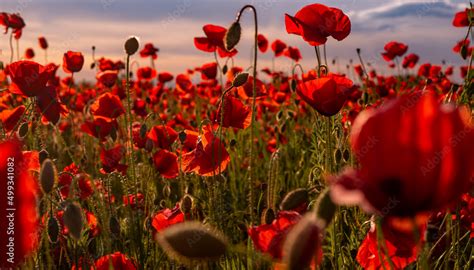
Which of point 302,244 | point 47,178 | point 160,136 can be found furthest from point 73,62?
point 302,244

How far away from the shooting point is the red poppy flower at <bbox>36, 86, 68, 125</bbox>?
8.83 feet

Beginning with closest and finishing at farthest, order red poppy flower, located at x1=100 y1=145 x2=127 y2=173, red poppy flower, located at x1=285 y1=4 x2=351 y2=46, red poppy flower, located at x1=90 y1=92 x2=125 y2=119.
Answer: red poppy flower, located at x1=285 y1=4 x2=351 y2=46 < red poppy flower, located at x1=100 y1=145 x2=127 y2=173 < red poppy flower, located at x1=90 y1=92 x2=125 y2=119

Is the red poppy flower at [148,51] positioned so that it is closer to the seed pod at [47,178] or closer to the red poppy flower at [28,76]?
the red poppy flower at [28,76]

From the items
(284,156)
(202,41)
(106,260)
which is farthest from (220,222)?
(284,156)

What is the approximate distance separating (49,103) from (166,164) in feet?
1.95

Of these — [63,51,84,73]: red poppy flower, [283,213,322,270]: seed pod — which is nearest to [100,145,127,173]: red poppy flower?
[63,51,84,73]: red poppy flower

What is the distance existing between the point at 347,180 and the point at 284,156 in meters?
4.10

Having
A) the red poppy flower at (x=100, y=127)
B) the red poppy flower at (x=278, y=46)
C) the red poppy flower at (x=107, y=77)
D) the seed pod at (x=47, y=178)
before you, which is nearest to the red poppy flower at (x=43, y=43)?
the red poppy flower at (x=278, y=46)

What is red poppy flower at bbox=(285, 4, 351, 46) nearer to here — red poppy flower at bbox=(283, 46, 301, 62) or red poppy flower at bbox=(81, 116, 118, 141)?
red poppy flower at bbox=(81, 116, 118, 141)

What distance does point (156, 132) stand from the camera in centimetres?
316

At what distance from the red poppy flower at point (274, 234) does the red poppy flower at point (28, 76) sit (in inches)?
68.6

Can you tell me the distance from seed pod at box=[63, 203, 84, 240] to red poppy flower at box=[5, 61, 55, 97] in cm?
143

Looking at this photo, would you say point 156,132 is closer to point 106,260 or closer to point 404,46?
point 106,260

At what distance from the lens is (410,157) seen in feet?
2.54
